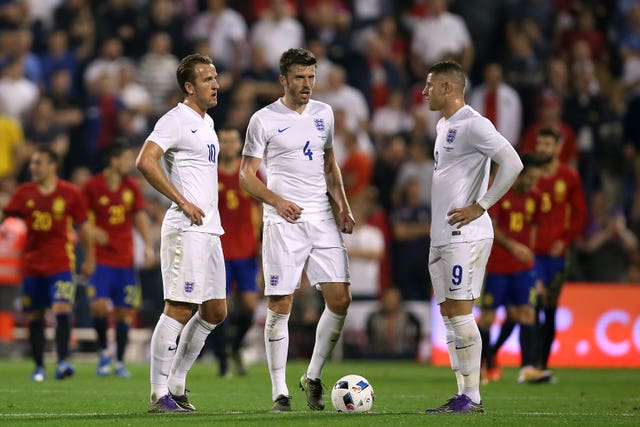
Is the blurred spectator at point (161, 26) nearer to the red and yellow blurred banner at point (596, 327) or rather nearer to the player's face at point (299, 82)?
the red and yellow blurred banner at point (596, 327)

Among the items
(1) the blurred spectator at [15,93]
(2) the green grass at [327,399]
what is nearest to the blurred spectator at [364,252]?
(2) the green grass at [327,399]

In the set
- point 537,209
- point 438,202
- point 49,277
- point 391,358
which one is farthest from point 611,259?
point 438,202

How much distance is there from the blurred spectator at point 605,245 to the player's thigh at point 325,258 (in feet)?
32.4

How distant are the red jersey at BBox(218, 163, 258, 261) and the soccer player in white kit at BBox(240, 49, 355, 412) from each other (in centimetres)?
492

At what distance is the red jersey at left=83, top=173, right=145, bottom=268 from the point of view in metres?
16.4

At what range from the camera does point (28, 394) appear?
12734mm

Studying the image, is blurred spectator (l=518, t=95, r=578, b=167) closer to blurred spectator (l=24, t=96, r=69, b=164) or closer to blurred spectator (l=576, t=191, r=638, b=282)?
blurred spectator (l=576, t=191, r=638, b=282)

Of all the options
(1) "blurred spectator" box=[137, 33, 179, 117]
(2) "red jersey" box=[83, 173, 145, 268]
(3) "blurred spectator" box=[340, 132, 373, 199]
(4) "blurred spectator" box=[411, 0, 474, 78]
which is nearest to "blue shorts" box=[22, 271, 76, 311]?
(2) "red jersey" box=[83, 173, 145, 268]

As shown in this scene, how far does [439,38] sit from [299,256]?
A: 12.9 m

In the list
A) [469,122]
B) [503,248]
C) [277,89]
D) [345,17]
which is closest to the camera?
[469,122]

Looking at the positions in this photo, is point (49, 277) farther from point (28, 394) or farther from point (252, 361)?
point (252, 361)

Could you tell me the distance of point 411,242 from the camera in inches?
820

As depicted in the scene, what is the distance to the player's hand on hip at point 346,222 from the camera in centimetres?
1089

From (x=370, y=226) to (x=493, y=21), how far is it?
5.14m
